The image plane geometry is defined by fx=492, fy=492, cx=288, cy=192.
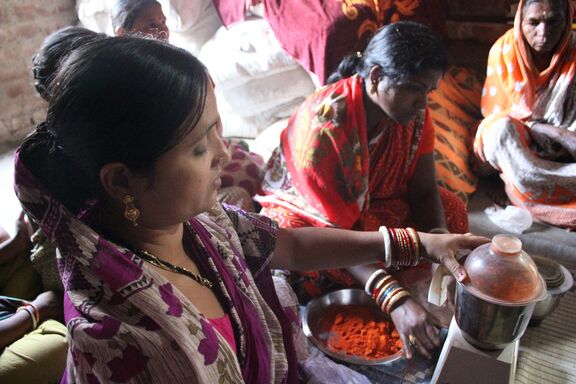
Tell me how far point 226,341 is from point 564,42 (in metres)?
2.36

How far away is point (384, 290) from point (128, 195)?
941 millimetres

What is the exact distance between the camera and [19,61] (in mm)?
3377

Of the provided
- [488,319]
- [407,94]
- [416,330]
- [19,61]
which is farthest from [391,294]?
[19,61]

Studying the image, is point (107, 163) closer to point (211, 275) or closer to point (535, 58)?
point (211, 275)

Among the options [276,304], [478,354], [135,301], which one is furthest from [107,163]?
[478,354]

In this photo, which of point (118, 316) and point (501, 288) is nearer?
point (118, 316)

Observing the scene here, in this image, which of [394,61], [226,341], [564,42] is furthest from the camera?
[564,42]

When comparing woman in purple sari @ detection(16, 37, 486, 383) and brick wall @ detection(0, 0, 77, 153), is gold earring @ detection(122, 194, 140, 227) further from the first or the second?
brick wall @ detection(0, 0, 77, 153)

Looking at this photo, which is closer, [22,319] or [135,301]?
[135,301]

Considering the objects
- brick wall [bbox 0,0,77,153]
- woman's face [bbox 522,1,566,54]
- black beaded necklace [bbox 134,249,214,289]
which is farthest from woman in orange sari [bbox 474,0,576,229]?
brick wall [bbox 0,0,77,153]

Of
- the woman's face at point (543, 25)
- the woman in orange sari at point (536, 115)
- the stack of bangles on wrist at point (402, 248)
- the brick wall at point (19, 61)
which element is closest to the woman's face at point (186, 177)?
the stack of bangles on wrist at point (402, 248)

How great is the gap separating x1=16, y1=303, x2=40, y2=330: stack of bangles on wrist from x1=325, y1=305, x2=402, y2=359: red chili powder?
914 mm

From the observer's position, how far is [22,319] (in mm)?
1504

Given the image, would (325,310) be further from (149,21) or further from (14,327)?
(149,21)
